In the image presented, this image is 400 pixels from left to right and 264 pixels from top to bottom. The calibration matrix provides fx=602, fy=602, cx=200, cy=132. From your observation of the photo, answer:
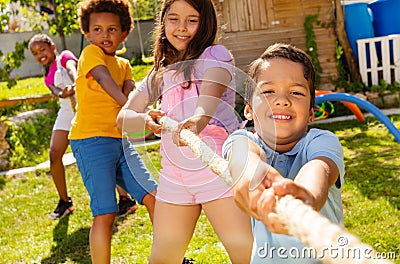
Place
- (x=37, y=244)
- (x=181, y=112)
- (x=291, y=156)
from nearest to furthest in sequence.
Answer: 1. (x=291, y=156)
2. (x=181, y=112)
3. (x=37, y=244)

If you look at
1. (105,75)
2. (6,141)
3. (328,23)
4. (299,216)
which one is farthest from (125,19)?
(328,23)

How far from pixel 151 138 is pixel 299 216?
6.38 metres

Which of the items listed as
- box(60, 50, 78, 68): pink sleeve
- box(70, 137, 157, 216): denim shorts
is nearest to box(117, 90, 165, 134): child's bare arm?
box(70, 137, 157, 216): denim shorts

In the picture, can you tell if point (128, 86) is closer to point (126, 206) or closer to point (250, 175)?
point (126, 206)

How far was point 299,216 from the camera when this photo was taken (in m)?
0.93

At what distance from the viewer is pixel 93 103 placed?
11.2 feet

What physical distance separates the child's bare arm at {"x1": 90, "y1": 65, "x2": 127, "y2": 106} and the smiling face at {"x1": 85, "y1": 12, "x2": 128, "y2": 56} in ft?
0.58

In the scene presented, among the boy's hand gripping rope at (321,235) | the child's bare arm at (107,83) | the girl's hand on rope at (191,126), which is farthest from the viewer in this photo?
the child's bare arm at (107,83)

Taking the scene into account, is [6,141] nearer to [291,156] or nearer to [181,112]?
[181,112]

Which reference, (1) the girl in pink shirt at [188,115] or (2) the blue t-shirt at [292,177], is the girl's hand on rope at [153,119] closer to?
(1) the girl in pink shirt at [188,115]

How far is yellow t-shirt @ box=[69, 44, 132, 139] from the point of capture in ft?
10.9

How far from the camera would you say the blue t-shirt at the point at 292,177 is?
1.66m

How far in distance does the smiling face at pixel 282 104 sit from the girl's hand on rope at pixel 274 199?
0.58m

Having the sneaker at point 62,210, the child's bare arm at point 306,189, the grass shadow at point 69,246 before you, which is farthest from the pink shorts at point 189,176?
the sneaker at point 62,210
